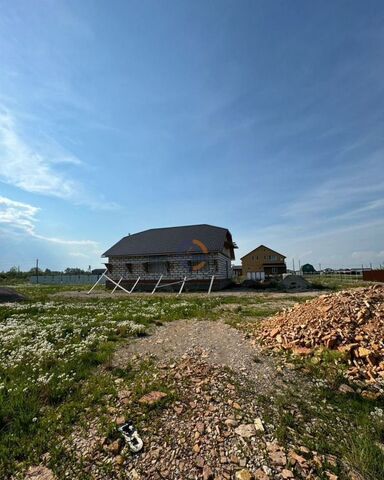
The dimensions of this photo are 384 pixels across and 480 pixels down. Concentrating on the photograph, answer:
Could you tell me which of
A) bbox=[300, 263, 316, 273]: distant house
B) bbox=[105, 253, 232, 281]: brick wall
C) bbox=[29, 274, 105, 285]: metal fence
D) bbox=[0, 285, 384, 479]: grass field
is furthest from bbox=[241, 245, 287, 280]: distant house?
bbox=[0, 285, 384, 479]: grass field

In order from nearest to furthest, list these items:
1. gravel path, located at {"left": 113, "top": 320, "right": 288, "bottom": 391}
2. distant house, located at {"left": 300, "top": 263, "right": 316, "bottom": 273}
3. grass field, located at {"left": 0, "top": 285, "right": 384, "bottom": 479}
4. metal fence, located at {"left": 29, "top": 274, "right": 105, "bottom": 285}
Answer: grass field, located at {"left": 0, "top": 285, "right": 384, "bottom": 479}, gravel path, located at {"left": 113, "top": 320, "right": 288, "bottom": 391}, metal fence, located at {"left": 29, "top": 274, "right": 105, "bottom": 285}, distant house, located at {"left": 300, "top": 263, "right": 316, "bottom": 273}

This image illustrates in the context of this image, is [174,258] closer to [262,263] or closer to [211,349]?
[211,349]

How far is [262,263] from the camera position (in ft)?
212

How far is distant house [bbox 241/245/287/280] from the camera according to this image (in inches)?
2438

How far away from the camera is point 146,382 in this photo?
237 inches

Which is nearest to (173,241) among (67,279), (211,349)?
(211,349)

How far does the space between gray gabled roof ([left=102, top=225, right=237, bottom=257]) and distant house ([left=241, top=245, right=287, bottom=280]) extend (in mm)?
25654

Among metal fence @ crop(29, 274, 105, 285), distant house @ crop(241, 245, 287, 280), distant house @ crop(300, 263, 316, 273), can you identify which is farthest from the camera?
distant house @ crop(300, 263, 316, 273)

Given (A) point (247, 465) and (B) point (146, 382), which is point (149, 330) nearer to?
(B) point (146, 382)

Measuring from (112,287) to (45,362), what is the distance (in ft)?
91.3

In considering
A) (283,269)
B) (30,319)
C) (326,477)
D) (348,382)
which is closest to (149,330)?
(30,319)

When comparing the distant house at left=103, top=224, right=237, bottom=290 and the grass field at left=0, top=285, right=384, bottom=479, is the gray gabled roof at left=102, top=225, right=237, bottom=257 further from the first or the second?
the grass field at left=0, top=285, right=384, bottom=479

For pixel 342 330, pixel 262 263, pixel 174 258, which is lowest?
pixel 342 330

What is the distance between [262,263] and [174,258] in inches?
1454
